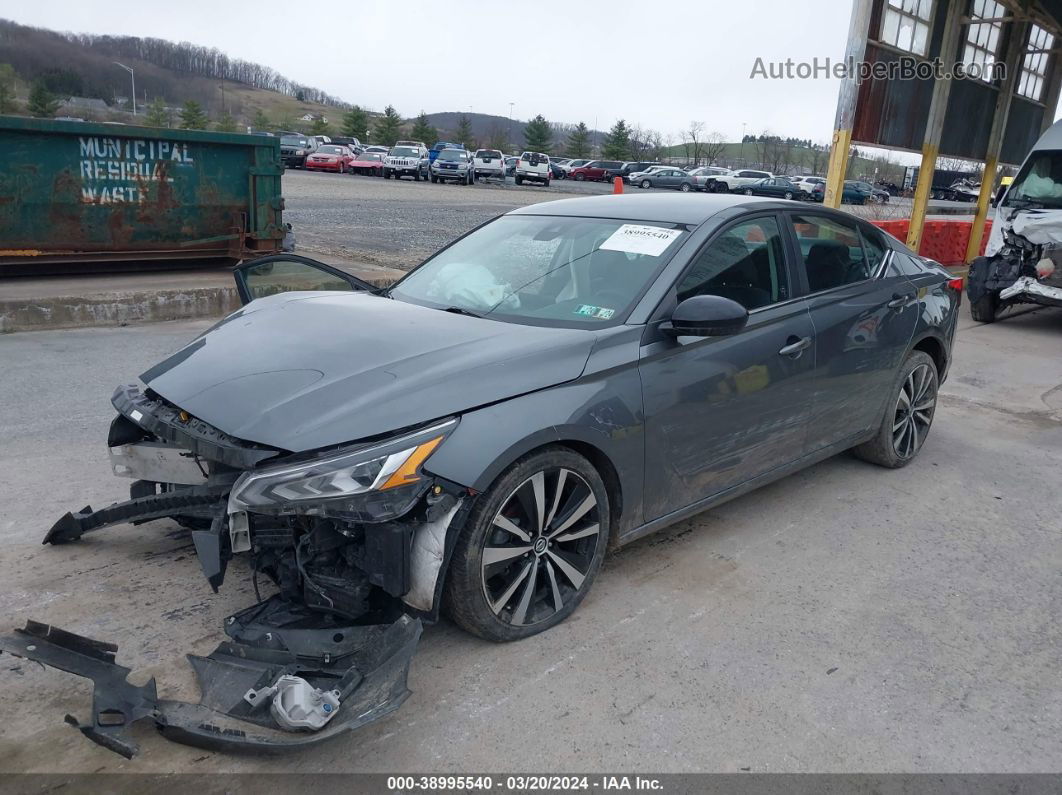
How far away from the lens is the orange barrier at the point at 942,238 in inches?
595

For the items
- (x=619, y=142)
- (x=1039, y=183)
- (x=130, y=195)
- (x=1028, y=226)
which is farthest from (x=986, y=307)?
(x=619, y=142)

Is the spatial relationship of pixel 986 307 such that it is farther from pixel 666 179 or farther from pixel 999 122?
pixel 666 179

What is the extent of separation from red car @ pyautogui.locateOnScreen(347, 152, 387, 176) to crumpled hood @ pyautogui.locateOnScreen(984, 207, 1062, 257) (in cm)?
3912

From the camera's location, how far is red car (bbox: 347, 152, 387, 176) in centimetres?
4634

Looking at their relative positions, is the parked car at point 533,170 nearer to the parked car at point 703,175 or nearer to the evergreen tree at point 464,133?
the parked car at point 703,175

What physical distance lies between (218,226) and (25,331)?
3018 mm

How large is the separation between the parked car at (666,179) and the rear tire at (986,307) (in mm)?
42710

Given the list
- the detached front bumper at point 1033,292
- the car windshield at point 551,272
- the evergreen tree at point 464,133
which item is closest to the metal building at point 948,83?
the detached front bumper at point 1033,292

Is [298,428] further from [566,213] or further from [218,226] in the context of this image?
[218,226]

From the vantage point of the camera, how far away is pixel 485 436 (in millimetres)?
2982

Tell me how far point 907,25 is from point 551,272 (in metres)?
11.1

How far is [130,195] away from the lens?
Result: 32.4ft

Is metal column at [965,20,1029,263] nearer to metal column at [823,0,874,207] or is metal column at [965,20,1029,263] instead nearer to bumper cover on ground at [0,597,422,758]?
metal column at [823,0,874,207]

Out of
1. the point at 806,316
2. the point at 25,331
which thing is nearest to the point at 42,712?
the point at 806,316
